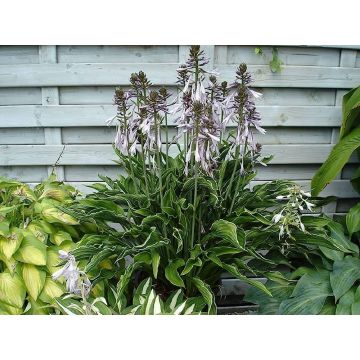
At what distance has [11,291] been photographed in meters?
1.69

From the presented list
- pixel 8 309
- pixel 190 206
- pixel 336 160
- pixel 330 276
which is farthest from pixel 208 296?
pixel 336 160

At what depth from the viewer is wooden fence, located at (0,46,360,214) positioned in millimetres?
2186

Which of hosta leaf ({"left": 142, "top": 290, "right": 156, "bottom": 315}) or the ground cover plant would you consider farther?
the ground cover plant

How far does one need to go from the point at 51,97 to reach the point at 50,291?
1014 millimetres

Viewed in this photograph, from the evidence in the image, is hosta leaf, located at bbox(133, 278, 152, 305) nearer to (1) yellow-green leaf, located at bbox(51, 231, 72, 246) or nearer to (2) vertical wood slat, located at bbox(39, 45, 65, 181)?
(1) yellow-green leaf, located at bbox(51, 231, 72, 246)

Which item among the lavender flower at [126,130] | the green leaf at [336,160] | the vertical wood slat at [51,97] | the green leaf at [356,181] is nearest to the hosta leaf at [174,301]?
the lavender flower at [126,130]

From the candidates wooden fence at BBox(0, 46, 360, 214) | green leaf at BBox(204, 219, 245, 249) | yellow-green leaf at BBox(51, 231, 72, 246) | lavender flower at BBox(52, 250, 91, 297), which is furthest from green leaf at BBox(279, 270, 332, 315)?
yellow-green leaf at BBox(51, 231, 72, 246)

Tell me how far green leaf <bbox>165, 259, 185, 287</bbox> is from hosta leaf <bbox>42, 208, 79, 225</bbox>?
19.8 inches

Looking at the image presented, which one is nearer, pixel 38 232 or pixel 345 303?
pixel 345 303

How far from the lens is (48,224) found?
1913mm

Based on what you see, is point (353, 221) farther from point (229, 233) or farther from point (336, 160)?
point (229, 233)

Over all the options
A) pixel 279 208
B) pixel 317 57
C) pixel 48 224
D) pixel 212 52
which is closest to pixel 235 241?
pixel 279 208

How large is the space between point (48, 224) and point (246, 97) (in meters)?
1.03

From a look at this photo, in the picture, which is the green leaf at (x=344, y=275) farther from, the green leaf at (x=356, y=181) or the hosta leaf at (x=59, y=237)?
the hosta leaf at (x=59, y=237)
